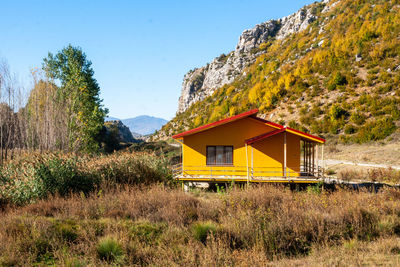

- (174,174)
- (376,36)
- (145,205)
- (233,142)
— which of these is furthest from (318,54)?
(145,205)

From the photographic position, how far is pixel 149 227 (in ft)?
25.1

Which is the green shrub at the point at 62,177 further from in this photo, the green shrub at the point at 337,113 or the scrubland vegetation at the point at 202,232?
the green shrub at the point at 337,113

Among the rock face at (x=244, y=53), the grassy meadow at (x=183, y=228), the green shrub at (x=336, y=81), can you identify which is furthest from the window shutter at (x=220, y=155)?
the rock face at (x=244, y=53)

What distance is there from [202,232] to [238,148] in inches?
378

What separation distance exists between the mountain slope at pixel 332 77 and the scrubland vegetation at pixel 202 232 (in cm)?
2186

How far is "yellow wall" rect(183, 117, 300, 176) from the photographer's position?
15.8m

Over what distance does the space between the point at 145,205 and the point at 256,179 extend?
719 cm

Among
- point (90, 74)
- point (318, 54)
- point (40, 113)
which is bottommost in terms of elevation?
point (40, 113)

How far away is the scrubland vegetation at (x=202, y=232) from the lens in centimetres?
582

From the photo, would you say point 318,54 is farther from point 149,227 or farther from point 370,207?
point 149,227

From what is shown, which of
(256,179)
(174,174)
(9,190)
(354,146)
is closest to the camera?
(9,190)

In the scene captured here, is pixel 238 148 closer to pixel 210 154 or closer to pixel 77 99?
pixel 210 154

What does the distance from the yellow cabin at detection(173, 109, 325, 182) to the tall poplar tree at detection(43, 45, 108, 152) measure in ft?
30.9

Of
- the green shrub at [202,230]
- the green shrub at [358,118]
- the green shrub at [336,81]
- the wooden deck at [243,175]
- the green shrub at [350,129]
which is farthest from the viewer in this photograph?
the green shrub at [336,81]
